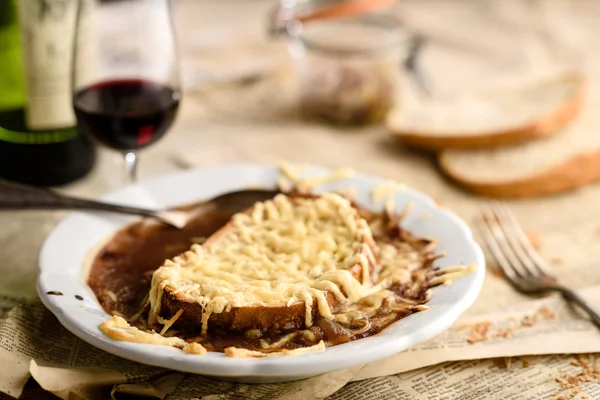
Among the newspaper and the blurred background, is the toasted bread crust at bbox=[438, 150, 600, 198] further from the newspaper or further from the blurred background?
the newspaper

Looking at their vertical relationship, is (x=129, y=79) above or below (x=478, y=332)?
above

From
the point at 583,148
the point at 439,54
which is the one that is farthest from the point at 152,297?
the point at 439,54

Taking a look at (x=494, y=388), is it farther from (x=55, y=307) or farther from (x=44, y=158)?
(x=44, y=158)

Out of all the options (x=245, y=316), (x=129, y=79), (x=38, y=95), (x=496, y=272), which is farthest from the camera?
(x=38, y=95)

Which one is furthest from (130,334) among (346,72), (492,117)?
(492,117)

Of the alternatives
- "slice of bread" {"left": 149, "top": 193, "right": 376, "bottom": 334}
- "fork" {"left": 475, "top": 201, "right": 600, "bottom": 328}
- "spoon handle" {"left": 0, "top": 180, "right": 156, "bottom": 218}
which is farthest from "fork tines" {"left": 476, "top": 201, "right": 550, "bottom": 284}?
"spoon handle" {"left": 0, "top": 180, "right": 156, "bottom": 218}

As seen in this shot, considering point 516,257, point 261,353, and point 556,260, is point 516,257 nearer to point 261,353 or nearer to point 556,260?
point 556,260

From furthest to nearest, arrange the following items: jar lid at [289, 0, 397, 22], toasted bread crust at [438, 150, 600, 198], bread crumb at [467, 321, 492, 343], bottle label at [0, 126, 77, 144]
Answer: jar lid at [289, 0, 397, 22], toasted bread crust at [438, 150, 600, 198], bottle label at [0, 126, 77, 144], bread crumb at [467, 321, 492, 343]
